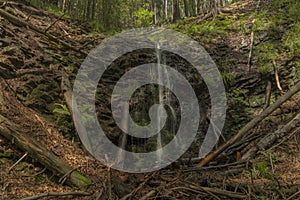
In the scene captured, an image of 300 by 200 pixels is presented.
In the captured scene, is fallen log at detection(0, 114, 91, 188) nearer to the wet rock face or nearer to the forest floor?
the forest floor

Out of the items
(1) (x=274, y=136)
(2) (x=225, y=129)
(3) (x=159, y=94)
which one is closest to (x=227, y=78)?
(2) (x=225, y=129)

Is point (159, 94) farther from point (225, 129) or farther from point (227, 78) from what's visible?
point (227, 78)

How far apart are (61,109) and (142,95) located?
285cm

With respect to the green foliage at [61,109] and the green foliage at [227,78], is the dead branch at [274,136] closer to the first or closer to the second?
the green foliage at [227,78]

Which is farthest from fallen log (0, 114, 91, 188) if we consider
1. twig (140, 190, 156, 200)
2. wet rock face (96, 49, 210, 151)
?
wet rock face (96, 49, 210, 151)

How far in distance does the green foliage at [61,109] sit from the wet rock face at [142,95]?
3.48 ft

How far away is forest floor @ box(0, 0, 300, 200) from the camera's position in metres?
4.52

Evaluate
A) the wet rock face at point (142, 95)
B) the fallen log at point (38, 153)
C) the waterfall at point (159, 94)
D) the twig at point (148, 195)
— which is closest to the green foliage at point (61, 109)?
the wet rock face at point (142, 95)

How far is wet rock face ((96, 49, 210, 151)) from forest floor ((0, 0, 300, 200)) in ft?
3.04

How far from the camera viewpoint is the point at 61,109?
6.66 metres

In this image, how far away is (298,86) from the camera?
258 inches

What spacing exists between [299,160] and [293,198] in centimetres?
206

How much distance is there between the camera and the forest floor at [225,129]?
452 cm

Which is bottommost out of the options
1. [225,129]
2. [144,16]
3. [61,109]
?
[225,129]
